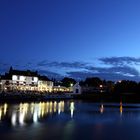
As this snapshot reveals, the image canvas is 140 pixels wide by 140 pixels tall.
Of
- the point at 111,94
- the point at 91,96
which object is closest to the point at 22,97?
the point at 91,96

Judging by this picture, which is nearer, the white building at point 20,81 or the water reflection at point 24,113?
the water reflection at point 24,113

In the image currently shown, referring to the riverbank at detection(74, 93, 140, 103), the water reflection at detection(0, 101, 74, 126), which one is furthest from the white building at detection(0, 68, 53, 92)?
the water reflection at detection(0, 101, 74, 126)

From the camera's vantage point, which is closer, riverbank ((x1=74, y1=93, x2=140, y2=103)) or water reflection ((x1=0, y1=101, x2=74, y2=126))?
water reflection ((x1=0, y1=101, x2=74, y2=126))

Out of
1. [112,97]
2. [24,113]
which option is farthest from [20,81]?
[24,113]

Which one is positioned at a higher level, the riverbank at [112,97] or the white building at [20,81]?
the white building at [20,81]

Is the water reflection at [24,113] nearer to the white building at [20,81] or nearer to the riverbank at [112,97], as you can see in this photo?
the white building at [20,81]

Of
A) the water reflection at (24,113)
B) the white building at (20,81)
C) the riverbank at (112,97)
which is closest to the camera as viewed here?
the water reflection at (24,113)

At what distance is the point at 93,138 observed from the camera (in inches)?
1145

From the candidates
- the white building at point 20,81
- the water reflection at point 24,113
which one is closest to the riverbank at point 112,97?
the white building at point 20,81

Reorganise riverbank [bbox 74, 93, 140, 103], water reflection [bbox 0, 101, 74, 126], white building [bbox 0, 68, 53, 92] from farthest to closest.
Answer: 1. riverbank [bbox 74, 93, 140, 103]
2. white building [bbox 0, 68, 53, 92]
3. water reflection [bbox 0, 101, 74, 126]

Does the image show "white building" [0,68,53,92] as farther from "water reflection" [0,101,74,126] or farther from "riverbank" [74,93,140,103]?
"water reflection" [0,101,74,126]

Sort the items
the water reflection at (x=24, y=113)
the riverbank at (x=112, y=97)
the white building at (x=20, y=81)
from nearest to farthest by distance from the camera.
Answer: the water reflection at (x=24, y=113), the white building at (x=20, y=81), the riverbank at (x=112, y=97)

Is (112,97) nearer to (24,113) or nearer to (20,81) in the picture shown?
(20,81)

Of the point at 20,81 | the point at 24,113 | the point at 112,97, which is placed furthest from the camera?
the point at 112,97
